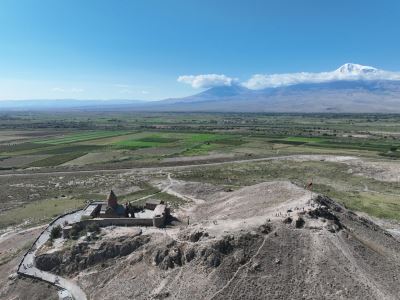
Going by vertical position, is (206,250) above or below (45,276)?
above

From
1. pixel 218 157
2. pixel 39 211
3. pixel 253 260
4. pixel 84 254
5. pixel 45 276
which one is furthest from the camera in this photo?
pixel 218 157

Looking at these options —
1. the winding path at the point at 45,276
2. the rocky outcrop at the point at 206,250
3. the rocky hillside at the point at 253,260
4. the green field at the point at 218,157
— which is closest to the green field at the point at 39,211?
the green field at the point at 218,157

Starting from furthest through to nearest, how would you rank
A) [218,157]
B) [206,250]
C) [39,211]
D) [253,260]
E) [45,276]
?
1. [218,157]
2. [39,211]
3. [45,276]
4. [206,250]
5. [253,260]

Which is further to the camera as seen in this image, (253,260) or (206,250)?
(206,250)

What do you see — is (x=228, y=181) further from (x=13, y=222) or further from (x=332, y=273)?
(x=332, y=273)

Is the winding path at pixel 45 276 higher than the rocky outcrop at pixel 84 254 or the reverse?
the reverse

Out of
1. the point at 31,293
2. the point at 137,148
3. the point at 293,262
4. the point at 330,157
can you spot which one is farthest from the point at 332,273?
the point at 137,148

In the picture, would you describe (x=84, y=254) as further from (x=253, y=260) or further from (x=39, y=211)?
(x=39, y=211)

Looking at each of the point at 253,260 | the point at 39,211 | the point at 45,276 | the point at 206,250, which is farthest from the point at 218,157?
the point at 253,260

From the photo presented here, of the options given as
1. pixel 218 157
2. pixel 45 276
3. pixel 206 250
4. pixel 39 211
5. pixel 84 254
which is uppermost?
pixel 206 250

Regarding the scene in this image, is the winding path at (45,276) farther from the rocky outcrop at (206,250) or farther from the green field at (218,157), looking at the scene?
the green field at (218,157)

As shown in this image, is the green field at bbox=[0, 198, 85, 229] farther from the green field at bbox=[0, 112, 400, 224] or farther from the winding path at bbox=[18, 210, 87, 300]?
the winding path at bbox=[18, 210, 87, 300]
